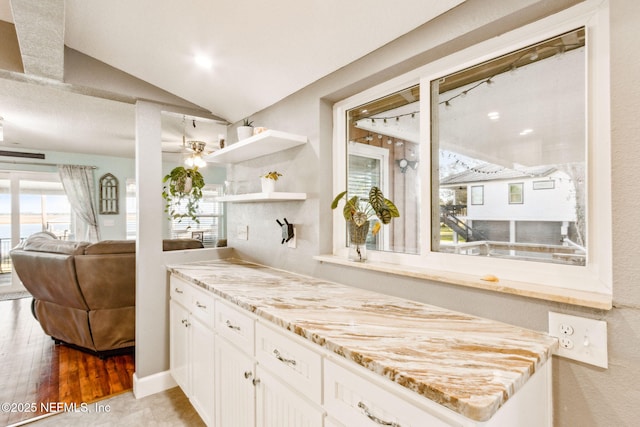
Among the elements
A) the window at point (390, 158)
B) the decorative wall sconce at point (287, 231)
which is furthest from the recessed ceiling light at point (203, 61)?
the decorative wall sconce at point (287, 231)

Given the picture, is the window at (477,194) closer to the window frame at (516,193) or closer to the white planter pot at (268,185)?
the window frame at (516,193)

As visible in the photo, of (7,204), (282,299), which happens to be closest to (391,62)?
(282,299)

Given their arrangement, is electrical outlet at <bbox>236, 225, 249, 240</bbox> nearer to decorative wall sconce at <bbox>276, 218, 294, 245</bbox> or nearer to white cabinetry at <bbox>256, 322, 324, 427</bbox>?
decorative wall sconce at <bbox>276, 218, 294, 245</bbox>

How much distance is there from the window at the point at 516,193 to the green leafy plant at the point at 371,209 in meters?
0.48

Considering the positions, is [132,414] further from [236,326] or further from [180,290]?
[236,326]

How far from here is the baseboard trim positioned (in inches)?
92.5

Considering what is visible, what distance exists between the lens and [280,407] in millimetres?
1234

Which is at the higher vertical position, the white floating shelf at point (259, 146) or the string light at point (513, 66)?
the string light at point (513, 66)

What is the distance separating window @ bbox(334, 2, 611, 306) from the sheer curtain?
5907 mm

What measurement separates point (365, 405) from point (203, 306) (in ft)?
4.12

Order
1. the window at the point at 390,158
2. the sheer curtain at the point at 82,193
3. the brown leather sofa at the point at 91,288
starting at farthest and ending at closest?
1. the sheer curtain at the point at 82,193
2. the brown leather sofa at the point at 91,288
3. the window at the point at 390,158

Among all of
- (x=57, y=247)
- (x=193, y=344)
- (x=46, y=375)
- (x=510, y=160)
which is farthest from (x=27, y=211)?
(x=510, y=160)

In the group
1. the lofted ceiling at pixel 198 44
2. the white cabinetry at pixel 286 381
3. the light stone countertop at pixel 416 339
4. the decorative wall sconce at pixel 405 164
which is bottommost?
the white cabinetry at pixel 286 381

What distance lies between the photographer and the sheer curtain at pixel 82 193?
18.0 ft
